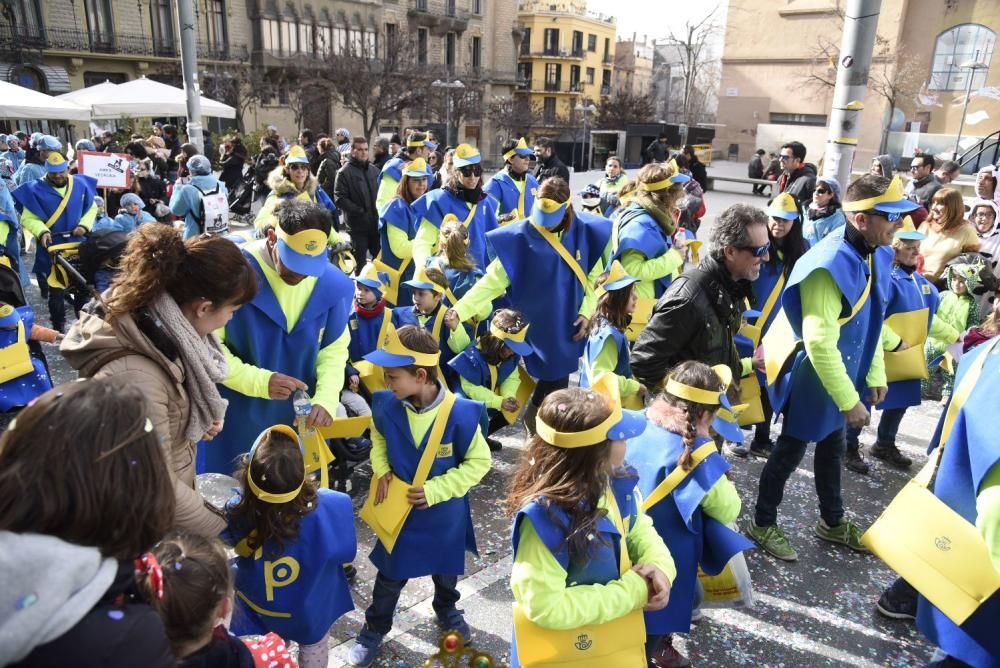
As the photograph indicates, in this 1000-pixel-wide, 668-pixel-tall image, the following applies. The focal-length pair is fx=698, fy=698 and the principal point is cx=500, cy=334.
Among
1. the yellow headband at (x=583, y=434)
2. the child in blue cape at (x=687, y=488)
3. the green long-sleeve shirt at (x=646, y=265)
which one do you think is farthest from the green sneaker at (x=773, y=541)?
the yellow headband at (x=583, y=434)

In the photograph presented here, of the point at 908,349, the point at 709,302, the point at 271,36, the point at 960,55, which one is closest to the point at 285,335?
the point at 709,302

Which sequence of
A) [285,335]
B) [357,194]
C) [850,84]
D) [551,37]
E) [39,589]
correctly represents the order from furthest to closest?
[551,37], [357,194], [850,84], [285,335], [39,589]

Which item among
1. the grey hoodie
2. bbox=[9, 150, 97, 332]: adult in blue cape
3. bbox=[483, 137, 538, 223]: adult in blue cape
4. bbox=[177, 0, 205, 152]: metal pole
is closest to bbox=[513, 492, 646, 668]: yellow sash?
the grey hoodie

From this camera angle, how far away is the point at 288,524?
2381 millimetres

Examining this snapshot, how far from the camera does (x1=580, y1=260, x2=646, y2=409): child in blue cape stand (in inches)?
145

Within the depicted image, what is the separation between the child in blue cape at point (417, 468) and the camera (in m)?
2.86

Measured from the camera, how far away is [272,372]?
303 centimetres

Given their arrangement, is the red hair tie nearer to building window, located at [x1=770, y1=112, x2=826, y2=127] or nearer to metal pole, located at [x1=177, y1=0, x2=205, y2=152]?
metal pole, located at [x1=177, y1=0, x2=205, y2=152]

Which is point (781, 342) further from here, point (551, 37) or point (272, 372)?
point (551, 37)

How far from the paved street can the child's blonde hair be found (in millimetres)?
1649

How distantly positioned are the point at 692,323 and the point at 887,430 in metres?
2.55

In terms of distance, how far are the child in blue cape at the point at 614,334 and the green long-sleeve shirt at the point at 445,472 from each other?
0.97 m

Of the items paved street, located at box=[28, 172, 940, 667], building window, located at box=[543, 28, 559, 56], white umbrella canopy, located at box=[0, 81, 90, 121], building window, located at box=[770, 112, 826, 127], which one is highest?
building window, located at box=[543, 28, 559, 56]

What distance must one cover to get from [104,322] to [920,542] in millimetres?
2616
